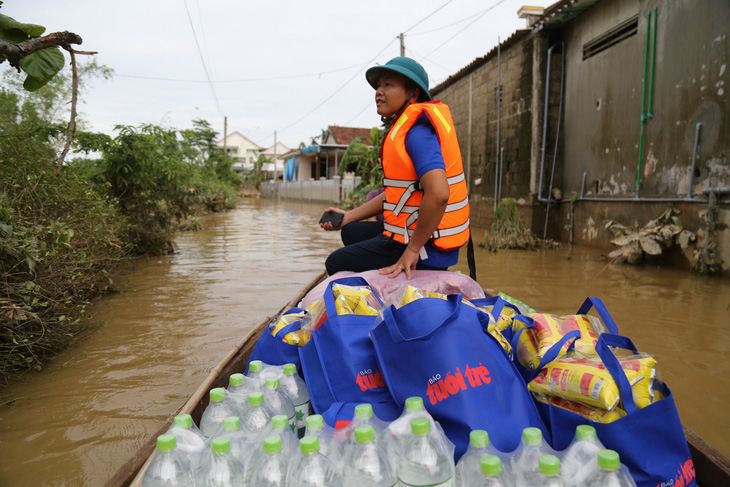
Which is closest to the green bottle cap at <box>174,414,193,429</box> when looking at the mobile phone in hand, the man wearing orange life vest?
the man wearing orange life vest

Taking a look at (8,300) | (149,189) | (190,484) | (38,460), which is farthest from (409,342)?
(149,189)

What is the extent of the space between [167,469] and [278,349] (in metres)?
0.84

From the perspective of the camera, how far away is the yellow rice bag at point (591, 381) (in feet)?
4.50

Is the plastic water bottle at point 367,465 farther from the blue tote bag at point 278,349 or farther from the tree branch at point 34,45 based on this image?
the tree branch at point 34,45

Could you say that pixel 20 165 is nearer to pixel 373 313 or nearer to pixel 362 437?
pixel 373 313

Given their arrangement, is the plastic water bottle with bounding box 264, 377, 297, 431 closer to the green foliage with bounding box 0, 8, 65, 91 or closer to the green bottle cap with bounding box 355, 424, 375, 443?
the green bottle cap with bounding box 355, 424, 375, 443

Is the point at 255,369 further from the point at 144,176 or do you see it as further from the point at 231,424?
the point at 144,176

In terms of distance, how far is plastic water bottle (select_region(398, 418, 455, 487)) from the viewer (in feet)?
3.75

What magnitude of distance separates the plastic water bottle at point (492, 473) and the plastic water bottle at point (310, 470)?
13.3 inches

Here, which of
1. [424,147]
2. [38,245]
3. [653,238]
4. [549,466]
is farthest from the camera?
[653,238]

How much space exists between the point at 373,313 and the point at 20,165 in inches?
124

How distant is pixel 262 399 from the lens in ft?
4.92

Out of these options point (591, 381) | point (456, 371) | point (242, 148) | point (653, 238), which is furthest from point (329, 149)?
point (242, 148)

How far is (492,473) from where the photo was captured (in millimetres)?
1114
